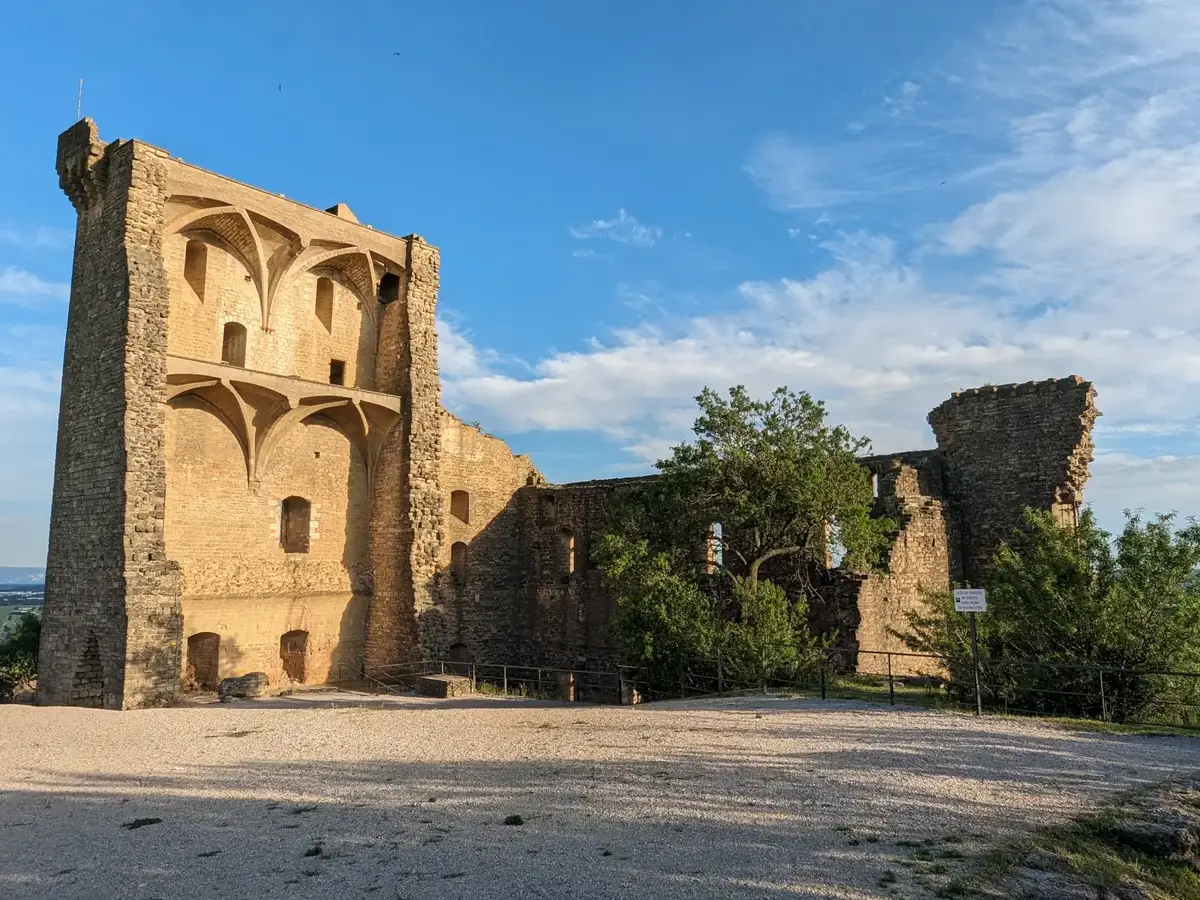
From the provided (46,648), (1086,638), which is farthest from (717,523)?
(46,648)

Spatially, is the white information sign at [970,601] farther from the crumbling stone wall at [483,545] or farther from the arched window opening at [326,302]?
the arched window opening at [326,302]

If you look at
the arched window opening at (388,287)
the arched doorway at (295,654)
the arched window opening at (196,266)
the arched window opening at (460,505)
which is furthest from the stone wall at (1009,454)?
the arched window opening at (196,266)

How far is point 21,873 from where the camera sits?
6605mm

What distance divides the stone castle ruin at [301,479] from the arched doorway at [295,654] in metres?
0.05

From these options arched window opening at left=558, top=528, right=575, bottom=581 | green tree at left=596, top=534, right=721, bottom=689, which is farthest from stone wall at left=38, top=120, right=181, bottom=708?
arched window opening at left=558, top=528, right=575, bottom=581

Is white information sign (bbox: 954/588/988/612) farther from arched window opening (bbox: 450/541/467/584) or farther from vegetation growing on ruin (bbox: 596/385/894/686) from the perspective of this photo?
arched window opening (bbox: 450/541/467/584)

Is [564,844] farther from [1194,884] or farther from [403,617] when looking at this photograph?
[403,617]

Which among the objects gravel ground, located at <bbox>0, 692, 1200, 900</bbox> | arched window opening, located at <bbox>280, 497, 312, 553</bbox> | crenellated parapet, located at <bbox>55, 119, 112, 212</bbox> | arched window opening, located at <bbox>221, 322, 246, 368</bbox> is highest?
crenellated parapet, located at <bbox>55, 119, 112, 212</bbox>

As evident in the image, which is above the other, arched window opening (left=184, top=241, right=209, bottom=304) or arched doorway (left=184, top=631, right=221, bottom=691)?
arched window opening (left=184, top=241, right=209, bottom=304)

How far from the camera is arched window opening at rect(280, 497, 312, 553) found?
21.1m

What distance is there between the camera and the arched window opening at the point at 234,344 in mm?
20422

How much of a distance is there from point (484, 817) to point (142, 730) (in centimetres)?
856

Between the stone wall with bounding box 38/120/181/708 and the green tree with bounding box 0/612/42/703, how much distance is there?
5.53 metres

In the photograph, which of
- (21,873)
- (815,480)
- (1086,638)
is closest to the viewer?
(21,873)
